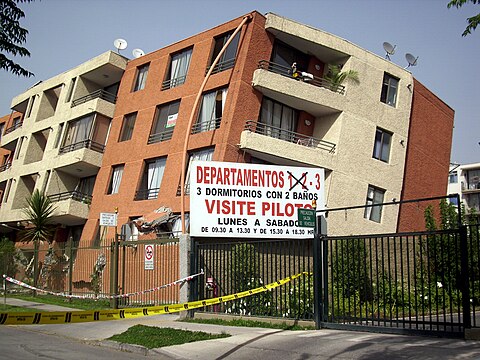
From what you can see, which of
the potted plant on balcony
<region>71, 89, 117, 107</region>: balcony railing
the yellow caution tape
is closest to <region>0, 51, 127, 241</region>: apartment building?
<region>71, 89, 117, 107</region>: balcony railing

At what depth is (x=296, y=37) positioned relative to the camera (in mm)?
26281

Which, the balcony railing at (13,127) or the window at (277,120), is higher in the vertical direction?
the balcony railing at (13,127)

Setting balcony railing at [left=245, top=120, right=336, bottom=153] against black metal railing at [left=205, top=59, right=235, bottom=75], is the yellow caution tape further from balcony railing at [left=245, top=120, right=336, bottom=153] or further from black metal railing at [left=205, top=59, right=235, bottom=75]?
black metal railing at [left=205, top=59, right=235, bottom=75]

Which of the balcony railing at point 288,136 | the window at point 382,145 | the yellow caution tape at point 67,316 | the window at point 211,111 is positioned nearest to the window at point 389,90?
the window at point 382,145

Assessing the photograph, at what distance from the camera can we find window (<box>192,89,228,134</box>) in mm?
25609

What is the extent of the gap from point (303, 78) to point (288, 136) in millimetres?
2793

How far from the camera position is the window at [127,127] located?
31109 millimetres

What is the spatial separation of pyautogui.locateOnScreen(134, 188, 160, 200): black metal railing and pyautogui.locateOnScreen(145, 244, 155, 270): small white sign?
932 centimetres

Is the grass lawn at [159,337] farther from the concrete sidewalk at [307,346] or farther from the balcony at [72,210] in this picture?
the balcony at [72,210]

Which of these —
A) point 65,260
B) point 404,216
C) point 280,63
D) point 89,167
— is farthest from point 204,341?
point 89,167

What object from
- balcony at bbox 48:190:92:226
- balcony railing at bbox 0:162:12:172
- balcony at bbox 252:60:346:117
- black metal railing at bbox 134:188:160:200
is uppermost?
balcony at bbox 252:60:346:117

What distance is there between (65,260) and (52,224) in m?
11.0

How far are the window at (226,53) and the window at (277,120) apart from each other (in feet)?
7.70

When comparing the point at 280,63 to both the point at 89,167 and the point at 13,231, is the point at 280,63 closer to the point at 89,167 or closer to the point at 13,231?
the point at 89,167
